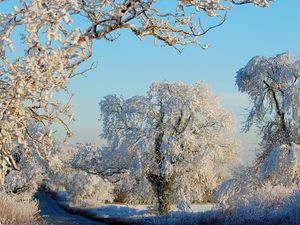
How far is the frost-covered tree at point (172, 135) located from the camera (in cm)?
3002

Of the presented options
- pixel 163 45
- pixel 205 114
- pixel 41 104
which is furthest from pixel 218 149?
pixel 41 104

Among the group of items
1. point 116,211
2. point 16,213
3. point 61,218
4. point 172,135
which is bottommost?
point 61,218

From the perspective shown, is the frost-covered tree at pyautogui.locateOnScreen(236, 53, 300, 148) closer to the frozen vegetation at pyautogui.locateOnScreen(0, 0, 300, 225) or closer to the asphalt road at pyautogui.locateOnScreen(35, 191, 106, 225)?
the frozen vegetation at pyautogui.locateOnScreen(0, 0, 300, 225)

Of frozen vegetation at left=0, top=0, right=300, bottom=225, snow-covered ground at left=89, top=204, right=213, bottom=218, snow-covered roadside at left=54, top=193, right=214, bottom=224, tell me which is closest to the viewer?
frozen vegetation at left=0, top=0, right=300, bottom=225

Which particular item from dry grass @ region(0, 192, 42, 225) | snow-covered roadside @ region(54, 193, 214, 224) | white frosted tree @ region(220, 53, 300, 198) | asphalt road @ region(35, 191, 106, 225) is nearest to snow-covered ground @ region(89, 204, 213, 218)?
snow-covered roadside @ region(54, 193, 214, 224)

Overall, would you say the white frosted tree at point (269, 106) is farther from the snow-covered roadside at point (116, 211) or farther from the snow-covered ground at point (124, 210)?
the snow-covered ground at point (124, 210)

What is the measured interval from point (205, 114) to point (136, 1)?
977 inches

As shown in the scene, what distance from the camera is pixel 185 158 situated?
98.7 ft

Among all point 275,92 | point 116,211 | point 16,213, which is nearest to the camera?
point 16,213

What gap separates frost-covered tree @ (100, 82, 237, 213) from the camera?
98.5 feet

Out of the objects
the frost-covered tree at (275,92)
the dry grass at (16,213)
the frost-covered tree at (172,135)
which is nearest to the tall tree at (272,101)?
the frost-covered tree at (275,92)

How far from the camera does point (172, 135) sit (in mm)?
30016

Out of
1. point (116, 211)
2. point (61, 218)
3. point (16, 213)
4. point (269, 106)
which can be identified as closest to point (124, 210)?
point (116, 211)

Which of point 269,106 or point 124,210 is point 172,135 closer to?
point 269,106
